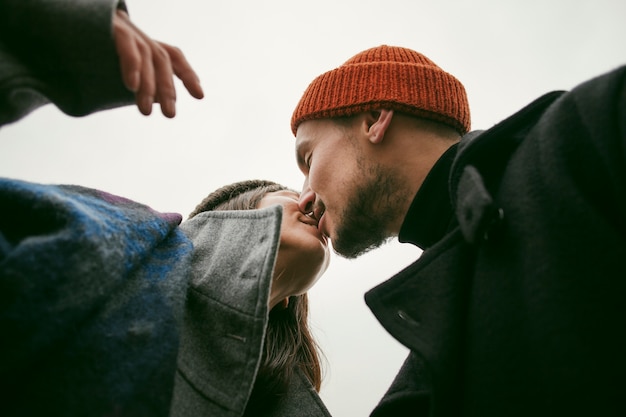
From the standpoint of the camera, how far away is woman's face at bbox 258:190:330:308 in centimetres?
229

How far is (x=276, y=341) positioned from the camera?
281 cm

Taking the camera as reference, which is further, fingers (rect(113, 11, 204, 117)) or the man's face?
the man's face

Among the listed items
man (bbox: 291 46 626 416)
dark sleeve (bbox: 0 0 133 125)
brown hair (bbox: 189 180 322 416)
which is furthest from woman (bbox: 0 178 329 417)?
brown hair (bbox: 189 180 322 416)

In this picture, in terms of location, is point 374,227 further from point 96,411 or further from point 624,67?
point 96,411

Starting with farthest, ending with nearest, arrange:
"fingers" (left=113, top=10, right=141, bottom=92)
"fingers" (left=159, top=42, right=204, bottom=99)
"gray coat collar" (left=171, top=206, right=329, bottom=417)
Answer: "gray coat collar" (left=171, top=206, right=329, bottom=417), "fingers" (left=159, top=42, right=204, bottom=99), "fingers" (left=113, top=10, right=141, bottom=92)

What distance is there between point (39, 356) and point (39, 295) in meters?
0.17

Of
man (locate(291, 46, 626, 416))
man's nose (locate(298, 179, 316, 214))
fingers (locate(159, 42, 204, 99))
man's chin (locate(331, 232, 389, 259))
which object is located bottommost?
man's chin (locate(331, 232, 389, 259))

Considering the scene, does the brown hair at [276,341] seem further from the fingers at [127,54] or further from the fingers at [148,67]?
the fingers at [127,54]

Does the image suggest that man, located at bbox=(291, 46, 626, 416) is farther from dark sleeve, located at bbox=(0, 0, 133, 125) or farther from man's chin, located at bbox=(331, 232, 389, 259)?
dark sleeve, located at bbox=(0, 0, 133, 125)

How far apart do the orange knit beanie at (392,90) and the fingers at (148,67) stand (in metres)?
1.24

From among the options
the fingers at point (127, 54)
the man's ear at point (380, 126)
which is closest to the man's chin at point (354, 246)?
the man's ear at point (380, 126)

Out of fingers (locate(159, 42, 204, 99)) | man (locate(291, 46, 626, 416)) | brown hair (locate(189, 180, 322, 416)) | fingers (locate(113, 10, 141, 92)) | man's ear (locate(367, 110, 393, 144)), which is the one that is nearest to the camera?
man (locate(291, 46, 626, 416))

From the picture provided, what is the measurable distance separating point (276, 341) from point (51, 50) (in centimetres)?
232

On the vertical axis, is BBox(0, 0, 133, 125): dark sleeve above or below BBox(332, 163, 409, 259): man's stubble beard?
above
